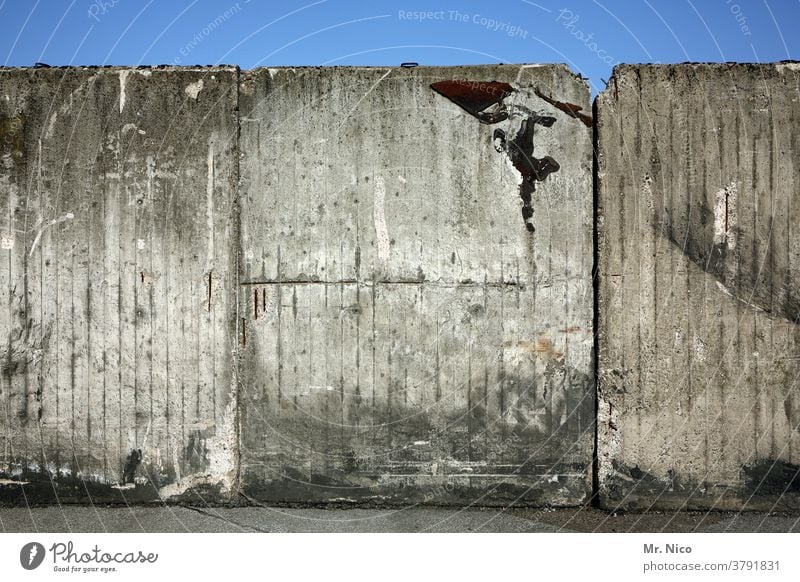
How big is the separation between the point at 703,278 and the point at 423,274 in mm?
1715

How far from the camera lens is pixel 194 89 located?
4.48 m

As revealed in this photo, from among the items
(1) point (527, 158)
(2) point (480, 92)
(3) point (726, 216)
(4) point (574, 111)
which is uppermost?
(2) point (480, 92)

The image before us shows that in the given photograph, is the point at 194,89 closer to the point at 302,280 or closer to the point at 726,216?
the point at 302,280

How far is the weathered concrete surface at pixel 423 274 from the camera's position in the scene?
4.44m

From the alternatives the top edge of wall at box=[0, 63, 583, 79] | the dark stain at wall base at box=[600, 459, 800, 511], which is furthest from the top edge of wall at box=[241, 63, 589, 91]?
the dark stain at wall base at box=[600, 459, 800, 511]

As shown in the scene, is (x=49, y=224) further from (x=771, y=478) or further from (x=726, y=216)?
(x=771, y=478)

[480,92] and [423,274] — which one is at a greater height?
[480,92]

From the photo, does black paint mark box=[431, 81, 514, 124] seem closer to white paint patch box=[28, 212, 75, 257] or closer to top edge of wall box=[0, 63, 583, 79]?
top edge of wall box=[0, 63, 583, 79]

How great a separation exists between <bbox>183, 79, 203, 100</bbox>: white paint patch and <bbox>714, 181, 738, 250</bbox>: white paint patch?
3.25m

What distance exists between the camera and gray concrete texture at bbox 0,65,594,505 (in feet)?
14.6

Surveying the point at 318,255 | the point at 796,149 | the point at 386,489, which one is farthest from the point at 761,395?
the point at 318,255

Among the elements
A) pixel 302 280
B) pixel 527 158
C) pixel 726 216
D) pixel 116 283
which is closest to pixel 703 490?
pixel 726 216
